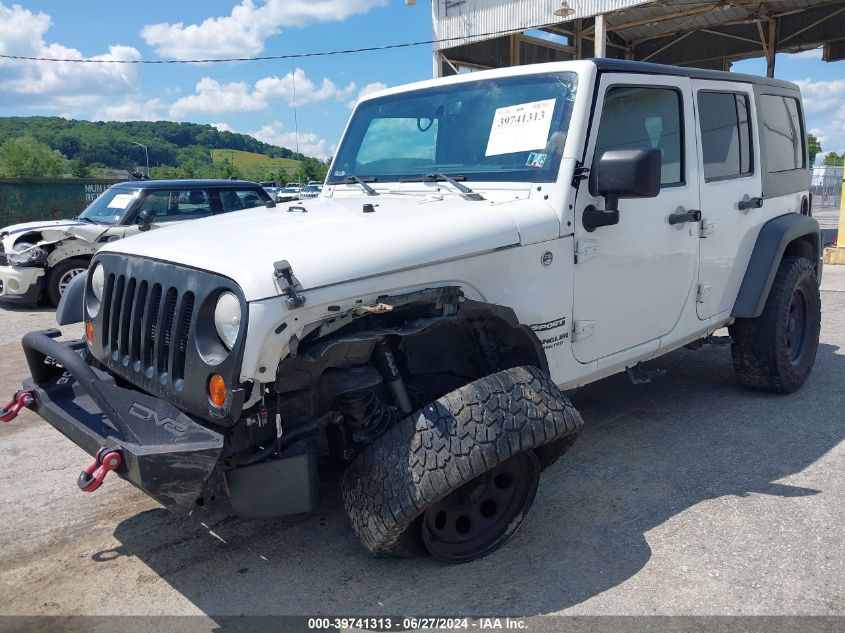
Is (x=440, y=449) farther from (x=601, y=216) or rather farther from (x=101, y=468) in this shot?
(x=601, y=216)

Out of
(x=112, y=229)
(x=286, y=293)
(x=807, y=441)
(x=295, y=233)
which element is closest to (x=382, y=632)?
(x=286, y=293)

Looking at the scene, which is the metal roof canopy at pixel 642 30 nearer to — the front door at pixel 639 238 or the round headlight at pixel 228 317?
the front door at pixel 639 238

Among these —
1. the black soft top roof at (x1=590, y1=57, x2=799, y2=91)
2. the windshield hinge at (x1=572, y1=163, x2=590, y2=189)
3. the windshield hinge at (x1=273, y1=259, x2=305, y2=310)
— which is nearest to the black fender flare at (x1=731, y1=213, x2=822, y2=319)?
the black soft top roof at (x1=590, y1=57, x2=799, y2=91)

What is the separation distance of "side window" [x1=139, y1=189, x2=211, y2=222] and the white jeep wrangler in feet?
20.7

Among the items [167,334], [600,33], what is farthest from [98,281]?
[600,33]

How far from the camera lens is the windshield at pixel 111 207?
32.1 ft

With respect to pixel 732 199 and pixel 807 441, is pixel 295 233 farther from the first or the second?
pixel 807 441

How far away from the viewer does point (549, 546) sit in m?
3.16

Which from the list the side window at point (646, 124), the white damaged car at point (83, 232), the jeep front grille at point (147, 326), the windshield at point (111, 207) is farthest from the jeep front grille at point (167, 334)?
the windshield at point (111, 207)

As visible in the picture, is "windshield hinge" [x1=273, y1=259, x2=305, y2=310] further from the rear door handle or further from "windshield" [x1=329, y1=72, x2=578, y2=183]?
the rear door handle

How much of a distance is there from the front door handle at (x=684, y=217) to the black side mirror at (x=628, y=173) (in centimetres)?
75

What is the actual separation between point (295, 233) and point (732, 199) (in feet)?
9.44

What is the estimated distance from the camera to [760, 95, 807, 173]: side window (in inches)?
193

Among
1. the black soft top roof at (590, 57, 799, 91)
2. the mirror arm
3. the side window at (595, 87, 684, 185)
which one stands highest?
the black soft top roof at (590, 57, 799, 91)
